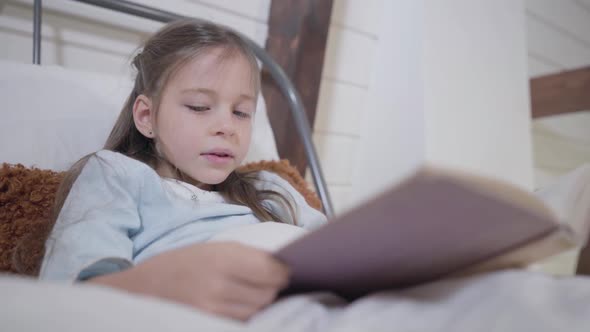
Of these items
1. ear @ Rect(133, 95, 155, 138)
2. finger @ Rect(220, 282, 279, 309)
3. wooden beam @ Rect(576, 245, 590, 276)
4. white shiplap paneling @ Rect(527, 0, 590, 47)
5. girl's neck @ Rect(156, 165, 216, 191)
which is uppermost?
white shiplap paneling @ Rect(527, 0, 590, 47)

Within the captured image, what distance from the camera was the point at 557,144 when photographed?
2512mm

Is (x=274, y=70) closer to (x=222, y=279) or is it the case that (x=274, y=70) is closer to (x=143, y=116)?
(x=143, y=116)

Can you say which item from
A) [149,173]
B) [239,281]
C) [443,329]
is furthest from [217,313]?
[149,173]

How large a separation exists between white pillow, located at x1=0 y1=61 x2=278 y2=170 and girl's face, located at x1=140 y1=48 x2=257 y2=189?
0.22 meters

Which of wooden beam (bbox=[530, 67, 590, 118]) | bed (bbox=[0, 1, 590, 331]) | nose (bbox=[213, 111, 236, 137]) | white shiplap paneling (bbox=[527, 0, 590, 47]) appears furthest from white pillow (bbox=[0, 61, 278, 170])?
white shiplap paneling (bbox=[527, 0, 590, 47])

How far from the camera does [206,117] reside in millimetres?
760

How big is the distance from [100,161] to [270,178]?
38 cm

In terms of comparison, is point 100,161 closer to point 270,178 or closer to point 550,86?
point 270,178

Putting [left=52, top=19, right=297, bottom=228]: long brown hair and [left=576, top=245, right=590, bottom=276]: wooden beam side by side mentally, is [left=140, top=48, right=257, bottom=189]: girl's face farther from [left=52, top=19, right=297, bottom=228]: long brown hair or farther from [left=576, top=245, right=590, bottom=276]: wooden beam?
[left=576, top=245, right=590, bottom=276]: wooden beam

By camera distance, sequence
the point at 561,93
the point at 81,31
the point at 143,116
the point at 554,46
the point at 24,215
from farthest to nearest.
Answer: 1. the point at 554,46
2. the point at 561,93
3. the point at 81,31
4. the point at 143,116
5. the point at 24,215

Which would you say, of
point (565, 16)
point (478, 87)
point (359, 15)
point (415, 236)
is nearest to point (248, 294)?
point (415, 236)

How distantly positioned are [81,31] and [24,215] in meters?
0.62

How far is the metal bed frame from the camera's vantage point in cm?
103

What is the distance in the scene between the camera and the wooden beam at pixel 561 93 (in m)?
1.54
